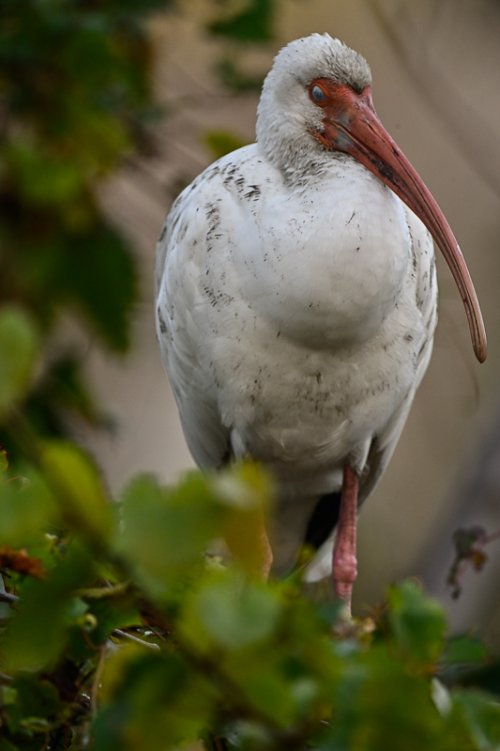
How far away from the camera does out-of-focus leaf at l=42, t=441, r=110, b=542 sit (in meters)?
1.74

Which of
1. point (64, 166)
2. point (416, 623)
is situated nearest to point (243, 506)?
point (416, 623)

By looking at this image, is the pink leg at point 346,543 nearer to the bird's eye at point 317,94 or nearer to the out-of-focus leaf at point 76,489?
the bird's eye at point 317,94

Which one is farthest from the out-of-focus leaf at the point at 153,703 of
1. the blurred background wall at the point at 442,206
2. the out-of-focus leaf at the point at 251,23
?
the out-of-focus leaf at the point at 251,23

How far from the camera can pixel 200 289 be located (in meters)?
4.05

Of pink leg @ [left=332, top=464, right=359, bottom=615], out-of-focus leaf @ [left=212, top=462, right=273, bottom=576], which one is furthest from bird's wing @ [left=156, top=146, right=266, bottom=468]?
out-of-focus leaf @ [left=212, top=462, right=273, bottom=576]

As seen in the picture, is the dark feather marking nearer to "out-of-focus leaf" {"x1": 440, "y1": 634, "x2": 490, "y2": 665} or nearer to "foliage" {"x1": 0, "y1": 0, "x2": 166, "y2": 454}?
"foliage" {"x1": 0, "y1": 0, "x2": 166, "y2": 454}

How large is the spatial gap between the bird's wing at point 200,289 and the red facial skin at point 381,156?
0.90 ft

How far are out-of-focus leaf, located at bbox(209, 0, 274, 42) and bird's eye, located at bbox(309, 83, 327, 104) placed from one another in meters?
1.23

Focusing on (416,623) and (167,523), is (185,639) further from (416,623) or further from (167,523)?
(416,623)

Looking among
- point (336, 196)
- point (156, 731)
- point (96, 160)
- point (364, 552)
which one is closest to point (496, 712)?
point (156, 731)

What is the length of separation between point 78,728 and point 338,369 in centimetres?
159

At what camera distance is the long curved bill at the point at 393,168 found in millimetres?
3891

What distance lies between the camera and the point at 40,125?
205 inches

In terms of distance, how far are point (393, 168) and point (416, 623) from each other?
209cm
